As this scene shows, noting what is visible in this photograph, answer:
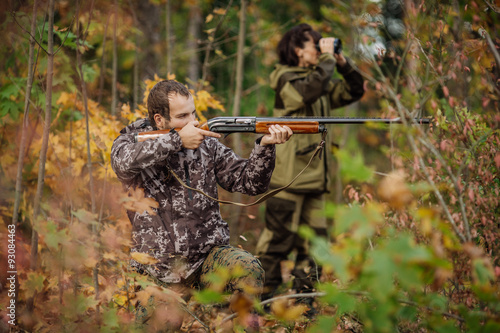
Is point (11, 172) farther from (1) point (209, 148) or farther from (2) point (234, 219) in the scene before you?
(2) point (234, 219)

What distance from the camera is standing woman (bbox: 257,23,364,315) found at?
4625 millimetres

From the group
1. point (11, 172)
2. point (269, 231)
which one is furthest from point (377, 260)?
point (11, 172)

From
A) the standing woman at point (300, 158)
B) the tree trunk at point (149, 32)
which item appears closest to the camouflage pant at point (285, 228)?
the standing woman at point (300, 158)

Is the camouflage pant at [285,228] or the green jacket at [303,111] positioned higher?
the green jacket at [303,111]

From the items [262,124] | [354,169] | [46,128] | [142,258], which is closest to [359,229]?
[354,169]

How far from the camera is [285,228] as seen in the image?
4.78 meters

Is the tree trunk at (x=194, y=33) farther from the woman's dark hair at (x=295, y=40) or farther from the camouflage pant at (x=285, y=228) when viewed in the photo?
the camouflage pant at (x=285, y=228)

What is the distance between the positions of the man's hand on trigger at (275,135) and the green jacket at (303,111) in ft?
5.23

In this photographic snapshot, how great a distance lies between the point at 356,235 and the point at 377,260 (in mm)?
102

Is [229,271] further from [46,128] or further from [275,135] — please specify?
[46,128]

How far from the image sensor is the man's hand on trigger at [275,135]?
120 inches

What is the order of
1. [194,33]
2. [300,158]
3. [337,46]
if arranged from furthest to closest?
[194,33], [337,46], [300,158]

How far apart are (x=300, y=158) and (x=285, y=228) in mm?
774

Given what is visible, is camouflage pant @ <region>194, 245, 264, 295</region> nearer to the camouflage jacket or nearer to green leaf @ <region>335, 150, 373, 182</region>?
the camouflage jacket
